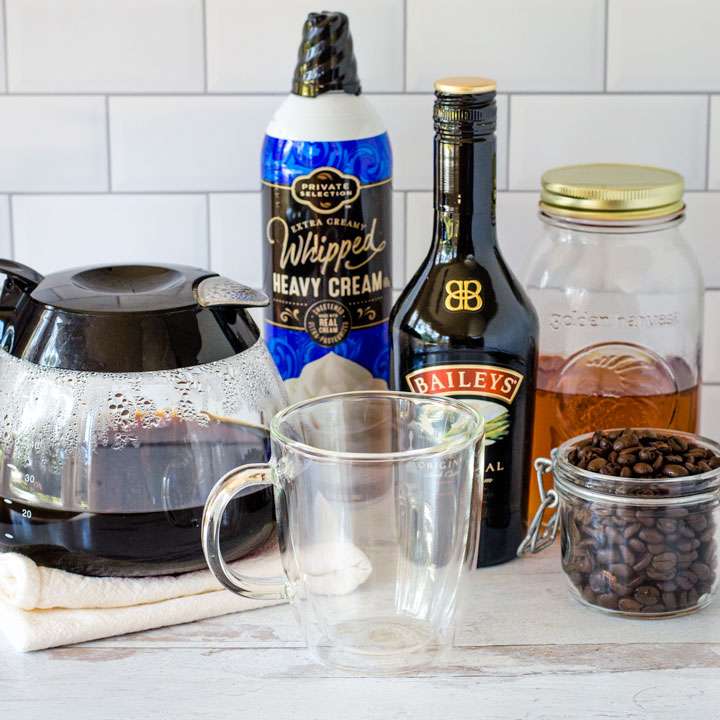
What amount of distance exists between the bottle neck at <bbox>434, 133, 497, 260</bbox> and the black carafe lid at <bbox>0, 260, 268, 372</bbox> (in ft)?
0.46

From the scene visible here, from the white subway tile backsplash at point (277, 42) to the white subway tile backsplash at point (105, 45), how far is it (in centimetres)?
2

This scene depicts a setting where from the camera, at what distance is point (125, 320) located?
2.71 ft

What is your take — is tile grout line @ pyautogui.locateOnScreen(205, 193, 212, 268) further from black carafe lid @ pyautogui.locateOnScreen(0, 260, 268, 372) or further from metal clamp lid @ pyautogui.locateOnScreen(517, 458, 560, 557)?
metal clamp lid @ pyautogui.locateOnScreen(517, 458, 560, 557)

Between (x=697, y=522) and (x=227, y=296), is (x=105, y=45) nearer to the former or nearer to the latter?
(x=227, y=296)

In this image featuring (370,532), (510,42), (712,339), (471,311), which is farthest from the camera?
(712,339)

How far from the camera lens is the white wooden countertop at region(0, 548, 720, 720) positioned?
75 cm

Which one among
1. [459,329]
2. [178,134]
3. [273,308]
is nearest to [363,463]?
[459,329]

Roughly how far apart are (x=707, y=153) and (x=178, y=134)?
494mm

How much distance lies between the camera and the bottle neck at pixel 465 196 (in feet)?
2.88

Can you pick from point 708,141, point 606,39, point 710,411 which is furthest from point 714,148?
point 710,411

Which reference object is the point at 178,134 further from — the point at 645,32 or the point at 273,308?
the point at 645,32

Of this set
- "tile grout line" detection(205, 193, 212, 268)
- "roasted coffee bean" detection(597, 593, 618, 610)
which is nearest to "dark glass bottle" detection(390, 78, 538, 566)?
"roasted coffee bean" detection(597, 593, 618, 610)

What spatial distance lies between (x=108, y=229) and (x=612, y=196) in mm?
512

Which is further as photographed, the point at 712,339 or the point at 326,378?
the point at 712,339
